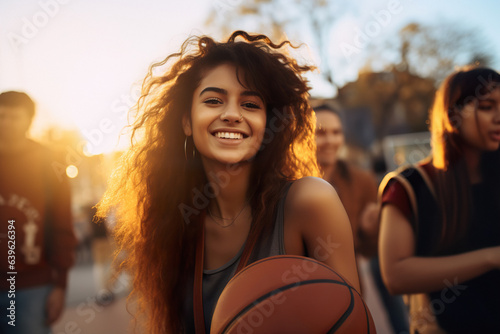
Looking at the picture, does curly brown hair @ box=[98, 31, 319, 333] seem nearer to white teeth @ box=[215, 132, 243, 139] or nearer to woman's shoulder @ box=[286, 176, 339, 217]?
woman's shoulder @ box=[286, 176, 339, 217]

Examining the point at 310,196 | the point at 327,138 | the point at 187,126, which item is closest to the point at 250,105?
the point at 187,126

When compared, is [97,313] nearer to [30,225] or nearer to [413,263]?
[30,225]

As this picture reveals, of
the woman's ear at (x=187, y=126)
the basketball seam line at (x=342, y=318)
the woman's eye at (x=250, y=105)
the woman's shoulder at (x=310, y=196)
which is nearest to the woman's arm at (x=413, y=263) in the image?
the woman's shoulder at (x=310, y=196)

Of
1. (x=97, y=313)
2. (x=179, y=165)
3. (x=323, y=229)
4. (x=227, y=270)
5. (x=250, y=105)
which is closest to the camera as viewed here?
(x=323, y=229)

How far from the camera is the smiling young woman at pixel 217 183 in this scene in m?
2.04

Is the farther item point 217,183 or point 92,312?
point 92,312

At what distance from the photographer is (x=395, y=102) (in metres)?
21.4

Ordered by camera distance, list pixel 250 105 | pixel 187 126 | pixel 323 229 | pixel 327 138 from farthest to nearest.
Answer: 1. pixel 327 138
2. pixel 187 126
3. pixel 250 105
4. pixel 323 229

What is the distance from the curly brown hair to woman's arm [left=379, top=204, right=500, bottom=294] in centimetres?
61

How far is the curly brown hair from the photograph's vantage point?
2301 millimetres

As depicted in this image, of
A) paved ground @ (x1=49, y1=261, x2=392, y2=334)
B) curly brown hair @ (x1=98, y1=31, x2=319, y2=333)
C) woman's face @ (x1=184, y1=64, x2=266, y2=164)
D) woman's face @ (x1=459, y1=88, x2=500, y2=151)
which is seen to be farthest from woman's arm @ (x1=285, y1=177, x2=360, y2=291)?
paved ground @ (x1=49, y1=261, x2=392, y2=334)

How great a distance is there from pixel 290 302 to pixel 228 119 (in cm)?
103

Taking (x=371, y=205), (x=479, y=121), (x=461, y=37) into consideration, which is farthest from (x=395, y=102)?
(x=479, y=121)

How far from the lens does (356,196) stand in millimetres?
4262
